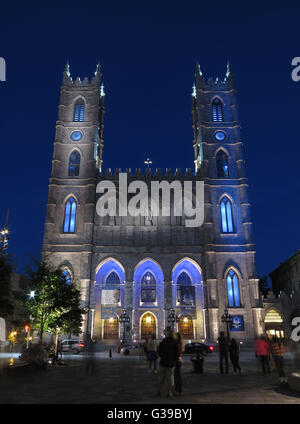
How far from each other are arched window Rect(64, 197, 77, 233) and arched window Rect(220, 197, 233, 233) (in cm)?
1881

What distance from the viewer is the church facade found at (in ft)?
127

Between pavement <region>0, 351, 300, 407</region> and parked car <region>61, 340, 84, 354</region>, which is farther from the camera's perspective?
parked car <region>61, 340, 84, 354</region>

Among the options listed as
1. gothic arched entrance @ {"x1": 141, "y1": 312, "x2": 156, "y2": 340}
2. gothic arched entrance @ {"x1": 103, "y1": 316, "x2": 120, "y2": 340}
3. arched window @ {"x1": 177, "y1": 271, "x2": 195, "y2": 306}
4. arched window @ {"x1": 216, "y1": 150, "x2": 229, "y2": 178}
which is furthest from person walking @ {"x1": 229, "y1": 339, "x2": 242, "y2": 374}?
arched window @ {"x1": 216, "y1": 150, "x2": 229, "y2": 178}

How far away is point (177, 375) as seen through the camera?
8.77 m

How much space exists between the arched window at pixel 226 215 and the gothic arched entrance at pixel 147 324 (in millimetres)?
13746

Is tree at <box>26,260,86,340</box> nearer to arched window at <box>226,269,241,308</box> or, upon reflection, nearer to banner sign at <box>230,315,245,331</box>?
banner sign at <box>230,315,245,331</box>

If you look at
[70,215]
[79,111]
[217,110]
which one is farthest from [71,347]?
[217,110]

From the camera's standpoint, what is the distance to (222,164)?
46000 mm

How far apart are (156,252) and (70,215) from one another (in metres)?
11.9

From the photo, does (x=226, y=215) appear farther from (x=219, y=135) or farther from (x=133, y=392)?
(x=133, y=392)

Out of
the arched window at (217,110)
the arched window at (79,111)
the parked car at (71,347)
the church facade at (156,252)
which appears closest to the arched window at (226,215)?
the church facade at (156,252)

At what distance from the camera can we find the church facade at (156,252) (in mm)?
38688

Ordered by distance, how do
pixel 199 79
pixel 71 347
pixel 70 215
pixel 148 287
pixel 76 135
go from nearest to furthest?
1. pixel 71 347
2. pixel 148 287
3. pixel 70 215
4. pixel 76 135
5. pixel 199 79

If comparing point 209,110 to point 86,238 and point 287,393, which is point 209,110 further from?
point 287,393
